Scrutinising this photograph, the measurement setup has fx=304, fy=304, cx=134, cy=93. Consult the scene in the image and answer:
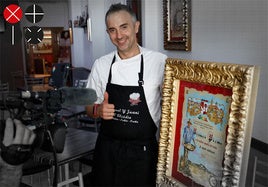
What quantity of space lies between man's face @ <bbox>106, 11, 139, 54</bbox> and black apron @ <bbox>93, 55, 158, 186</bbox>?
0.48ft

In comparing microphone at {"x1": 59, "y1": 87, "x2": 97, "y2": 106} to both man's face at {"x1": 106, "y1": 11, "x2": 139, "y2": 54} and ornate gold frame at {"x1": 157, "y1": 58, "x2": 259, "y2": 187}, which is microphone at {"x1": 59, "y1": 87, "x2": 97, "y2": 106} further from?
man's face at {"x1": 106, "y1": 11, "x2": 139, "y2": 54}

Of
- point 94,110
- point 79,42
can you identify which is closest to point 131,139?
point 94,110

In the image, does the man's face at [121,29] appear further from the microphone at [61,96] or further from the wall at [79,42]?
the wall at [79,42]

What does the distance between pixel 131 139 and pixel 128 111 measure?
0.13m

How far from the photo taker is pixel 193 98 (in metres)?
0.99

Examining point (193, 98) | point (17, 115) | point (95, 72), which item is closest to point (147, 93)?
point (95, 72)

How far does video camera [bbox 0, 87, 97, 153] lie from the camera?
817mm

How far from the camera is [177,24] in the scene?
208cm

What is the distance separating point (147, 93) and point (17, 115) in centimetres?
71

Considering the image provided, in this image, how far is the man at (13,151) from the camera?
0.72 metres
